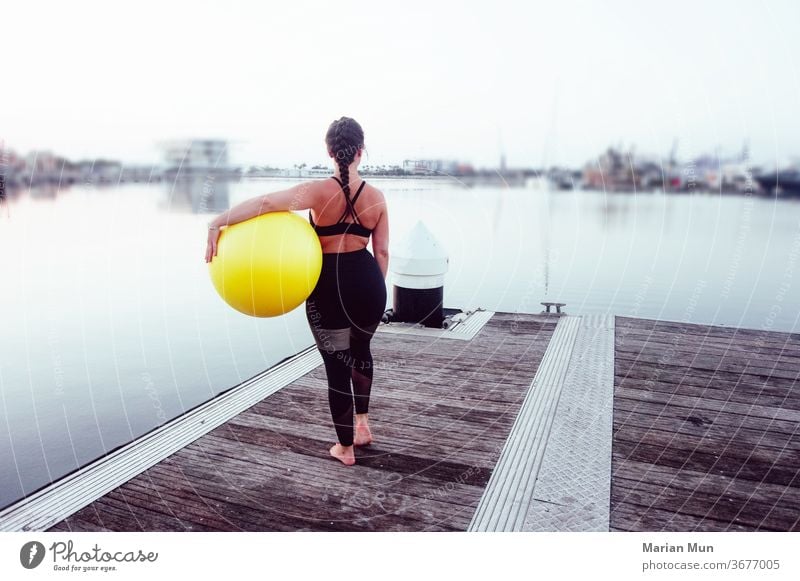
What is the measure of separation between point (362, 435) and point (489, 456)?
592mm

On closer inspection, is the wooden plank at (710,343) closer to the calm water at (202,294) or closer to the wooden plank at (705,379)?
the wooden plank at (705,379)

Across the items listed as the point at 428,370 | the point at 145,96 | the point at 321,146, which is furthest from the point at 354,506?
the point at 145,96

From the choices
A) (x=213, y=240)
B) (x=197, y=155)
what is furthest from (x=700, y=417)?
(x=197, y=155)

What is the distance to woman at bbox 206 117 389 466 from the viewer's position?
2.43 m

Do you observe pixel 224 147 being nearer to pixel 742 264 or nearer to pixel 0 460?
pixel 0 460

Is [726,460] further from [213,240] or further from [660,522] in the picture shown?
[213,240]

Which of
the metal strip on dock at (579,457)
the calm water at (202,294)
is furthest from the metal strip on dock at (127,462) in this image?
the metal strip on dock at (579,457)

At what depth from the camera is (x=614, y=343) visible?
15.0ft

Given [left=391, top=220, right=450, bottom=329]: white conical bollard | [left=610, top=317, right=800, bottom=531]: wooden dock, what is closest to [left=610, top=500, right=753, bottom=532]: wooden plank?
[left=610, top=317, right=800, bottom=531]: wooden dock

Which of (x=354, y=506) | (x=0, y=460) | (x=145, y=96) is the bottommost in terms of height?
(x=0, y=460)

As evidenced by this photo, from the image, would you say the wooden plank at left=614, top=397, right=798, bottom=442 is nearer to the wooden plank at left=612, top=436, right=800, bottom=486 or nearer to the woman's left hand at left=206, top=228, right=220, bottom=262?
the wooden plank at left=612, top=436, right=800, bottom=486

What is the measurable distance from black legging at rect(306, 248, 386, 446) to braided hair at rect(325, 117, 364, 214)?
0.34 m

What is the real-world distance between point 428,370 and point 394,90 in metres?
1.81

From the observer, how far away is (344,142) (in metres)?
2.43
